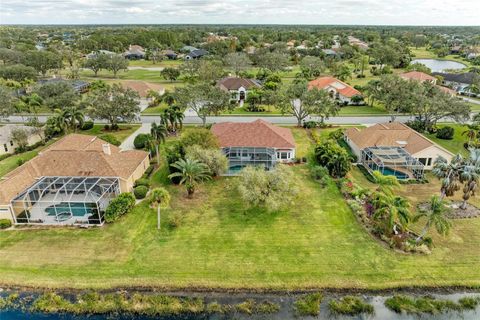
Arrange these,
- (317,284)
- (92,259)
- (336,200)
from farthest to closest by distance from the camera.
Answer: (336,200) < (92,259) < (317,284)

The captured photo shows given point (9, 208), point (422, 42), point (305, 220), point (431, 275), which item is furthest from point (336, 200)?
point (422, 42)

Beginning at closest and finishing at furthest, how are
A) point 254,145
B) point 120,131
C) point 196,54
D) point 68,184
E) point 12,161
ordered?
point 68,184 → point 254,145 → point 12,161 → point 120,131 → point 196,54

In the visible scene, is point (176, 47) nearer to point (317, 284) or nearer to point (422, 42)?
point (422, 42)

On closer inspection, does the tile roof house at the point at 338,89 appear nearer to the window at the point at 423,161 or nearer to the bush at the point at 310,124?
the bush at the point at 310,124

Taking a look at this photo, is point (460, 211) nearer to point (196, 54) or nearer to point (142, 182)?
point (142, 182)

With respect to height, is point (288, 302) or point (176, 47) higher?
point (176, 47)

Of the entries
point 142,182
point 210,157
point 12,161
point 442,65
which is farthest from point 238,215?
point 442,65

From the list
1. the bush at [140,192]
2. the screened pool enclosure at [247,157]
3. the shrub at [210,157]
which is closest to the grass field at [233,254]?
the bush at [140,192]
